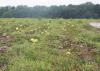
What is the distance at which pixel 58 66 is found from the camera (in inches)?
225

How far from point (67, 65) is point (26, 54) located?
43.0 inches

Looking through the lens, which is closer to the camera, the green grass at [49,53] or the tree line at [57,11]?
the green grass at [49,53]

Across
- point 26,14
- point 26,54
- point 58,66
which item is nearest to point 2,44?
point 26,54

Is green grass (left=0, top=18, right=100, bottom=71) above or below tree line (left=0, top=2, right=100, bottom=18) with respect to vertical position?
above

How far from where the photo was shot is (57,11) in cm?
2053

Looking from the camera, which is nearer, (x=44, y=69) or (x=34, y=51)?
(x=44, y=69)

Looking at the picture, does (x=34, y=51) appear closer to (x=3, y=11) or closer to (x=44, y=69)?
(x=44, y=69)

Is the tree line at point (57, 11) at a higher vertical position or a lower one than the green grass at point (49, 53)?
lower

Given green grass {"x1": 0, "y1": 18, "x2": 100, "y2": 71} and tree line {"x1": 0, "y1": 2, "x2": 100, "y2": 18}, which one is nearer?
green grass {"x1": 0, "y1": 18, "x2": 100, "y2": 71}

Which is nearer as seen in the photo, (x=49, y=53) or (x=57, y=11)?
(x=49, y=53)

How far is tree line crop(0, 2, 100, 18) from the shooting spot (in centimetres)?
2042

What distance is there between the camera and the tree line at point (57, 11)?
20.4 metres

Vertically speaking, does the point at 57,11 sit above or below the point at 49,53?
below

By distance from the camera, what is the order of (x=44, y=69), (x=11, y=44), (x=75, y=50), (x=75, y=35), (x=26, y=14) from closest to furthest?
(x=44, y=69) → (x=75, y=50) → (x=11, y=44) → (x=75, y=35) → (x=26, y=14)
